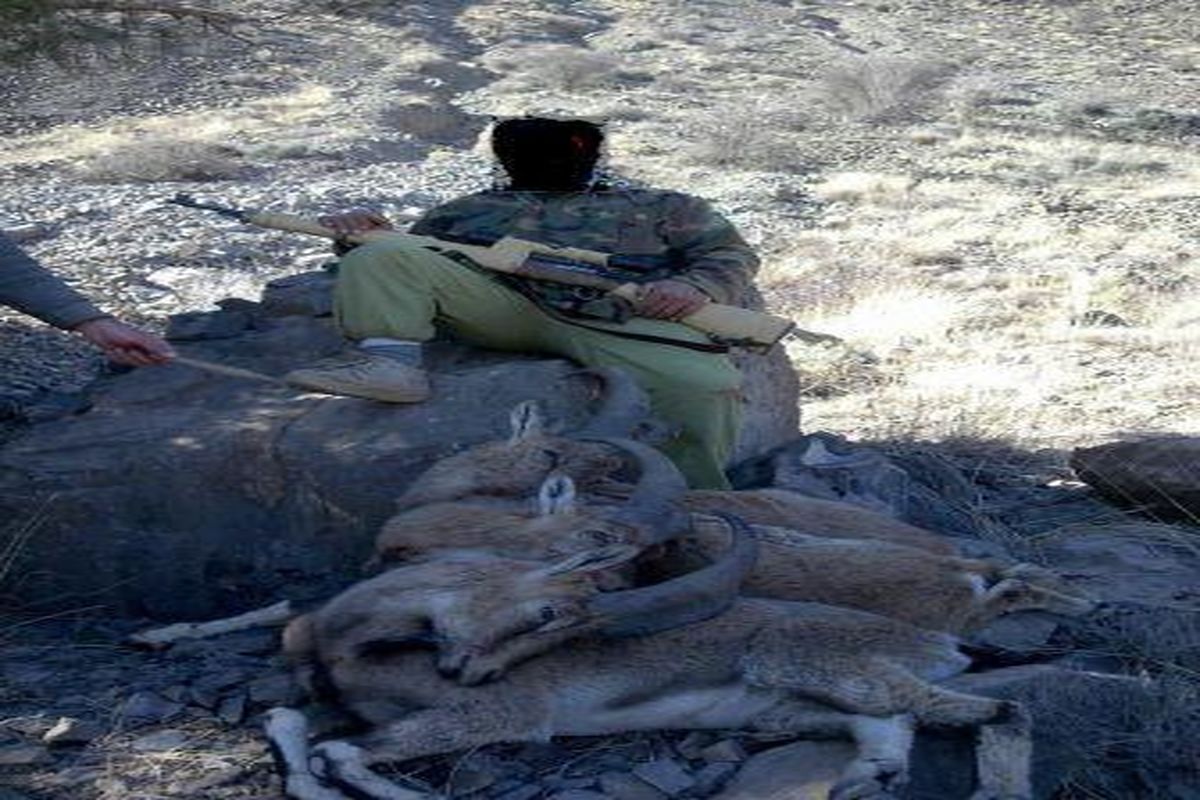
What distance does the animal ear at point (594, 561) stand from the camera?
4078 mm

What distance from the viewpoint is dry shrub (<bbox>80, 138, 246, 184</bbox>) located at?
1569 centimetres

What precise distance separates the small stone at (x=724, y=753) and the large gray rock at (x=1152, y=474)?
297cm

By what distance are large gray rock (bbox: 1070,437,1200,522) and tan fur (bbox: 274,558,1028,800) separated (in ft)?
8.21

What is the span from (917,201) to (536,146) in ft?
32.8

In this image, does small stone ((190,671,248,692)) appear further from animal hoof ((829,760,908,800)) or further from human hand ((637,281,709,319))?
human hand ((637,281,709,319))

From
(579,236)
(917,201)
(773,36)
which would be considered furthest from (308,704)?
(773,36)

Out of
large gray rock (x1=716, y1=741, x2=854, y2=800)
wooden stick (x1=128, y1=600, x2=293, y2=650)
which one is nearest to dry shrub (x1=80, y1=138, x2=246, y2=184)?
wooden stick (x1=128, y1=600, x2=293, y2=650)

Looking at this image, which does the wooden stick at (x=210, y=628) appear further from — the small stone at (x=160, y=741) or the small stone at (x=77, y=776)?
the small stone at (x=77, y=776)

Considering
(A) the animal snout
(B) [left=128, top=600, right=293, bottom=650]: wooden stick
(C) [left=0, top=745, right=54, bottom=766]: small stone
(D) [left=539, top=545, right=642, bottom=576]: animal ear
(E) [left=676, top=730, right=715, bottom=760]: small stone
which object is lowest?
(B) [left=128, top=600, right=293, bottom=650]: wooden stick

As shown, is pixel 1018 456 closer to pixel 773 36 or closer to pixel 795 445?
pixel 795 445

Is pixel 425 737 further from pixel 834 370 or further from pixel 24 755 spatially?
pixel 834 370

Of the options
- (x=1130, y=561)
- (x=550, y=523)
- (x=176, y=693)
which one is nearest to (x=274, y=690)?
(x=176, y=693)

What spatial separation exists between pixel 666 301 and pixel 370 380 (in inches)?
47.2

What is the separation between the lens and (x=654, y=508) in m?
4.30
